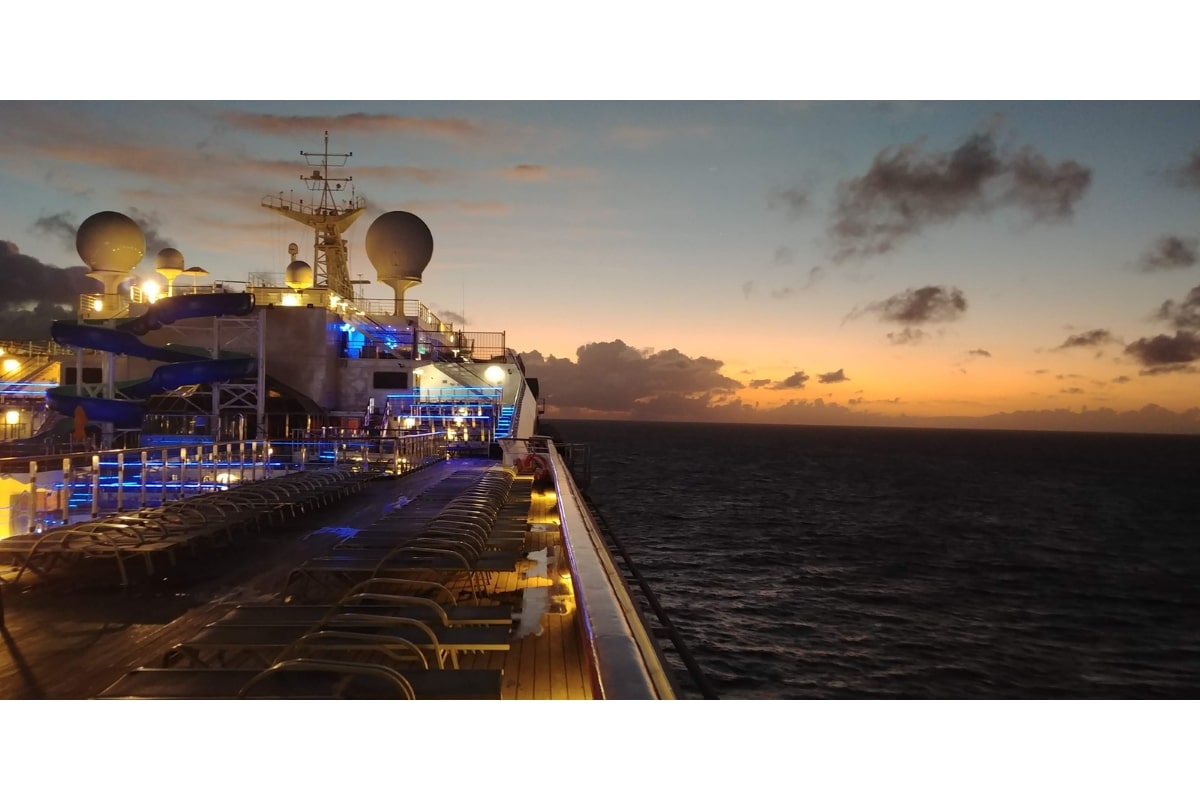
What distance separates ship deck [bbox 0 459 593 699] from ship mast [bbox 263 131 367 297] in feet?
158

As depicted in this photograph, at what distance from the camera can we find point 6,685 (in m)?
5.05

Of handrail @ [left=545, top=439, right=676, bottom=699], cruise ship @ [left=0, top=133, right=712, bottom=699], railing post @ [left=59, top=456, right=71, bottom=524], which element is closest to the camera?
handrail @ [left=545, top=439, right=676, bottom=699]

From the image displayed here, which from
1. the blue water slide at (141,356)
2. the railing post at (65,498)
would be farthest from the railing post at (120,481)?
the blue water slide at (141,356)

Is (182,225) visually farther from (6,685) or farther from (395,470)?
(6,685)

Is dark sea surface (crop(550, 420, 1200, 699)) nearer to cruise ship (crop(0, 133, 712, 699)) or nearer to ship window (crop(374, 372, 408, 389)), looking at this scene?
cruise ship (crop(0, 133, 712, 699))

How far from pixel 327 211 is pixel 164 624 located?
172 ft

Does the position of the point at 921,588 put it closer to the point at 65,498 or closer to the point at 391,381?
the point at 65,498

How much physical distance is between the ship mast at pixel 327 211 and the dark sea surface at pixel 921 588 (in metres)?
24.2

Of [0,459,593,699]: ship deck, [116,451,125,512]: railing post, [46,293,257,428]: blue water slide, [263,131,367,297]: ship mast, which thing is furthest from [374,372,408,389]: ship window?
[0,459,593,699]: ship deck

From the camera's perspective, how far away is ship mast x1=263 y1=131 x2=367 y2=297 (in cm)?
5384

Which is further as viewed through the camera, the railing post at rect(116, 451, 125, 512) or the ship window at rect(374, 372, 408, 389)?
the ship window at rect(374, 372, 408, 389)

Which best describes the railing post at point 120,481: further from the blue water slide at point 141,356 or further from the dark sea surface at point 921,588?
the blue water slide at point 141,356
